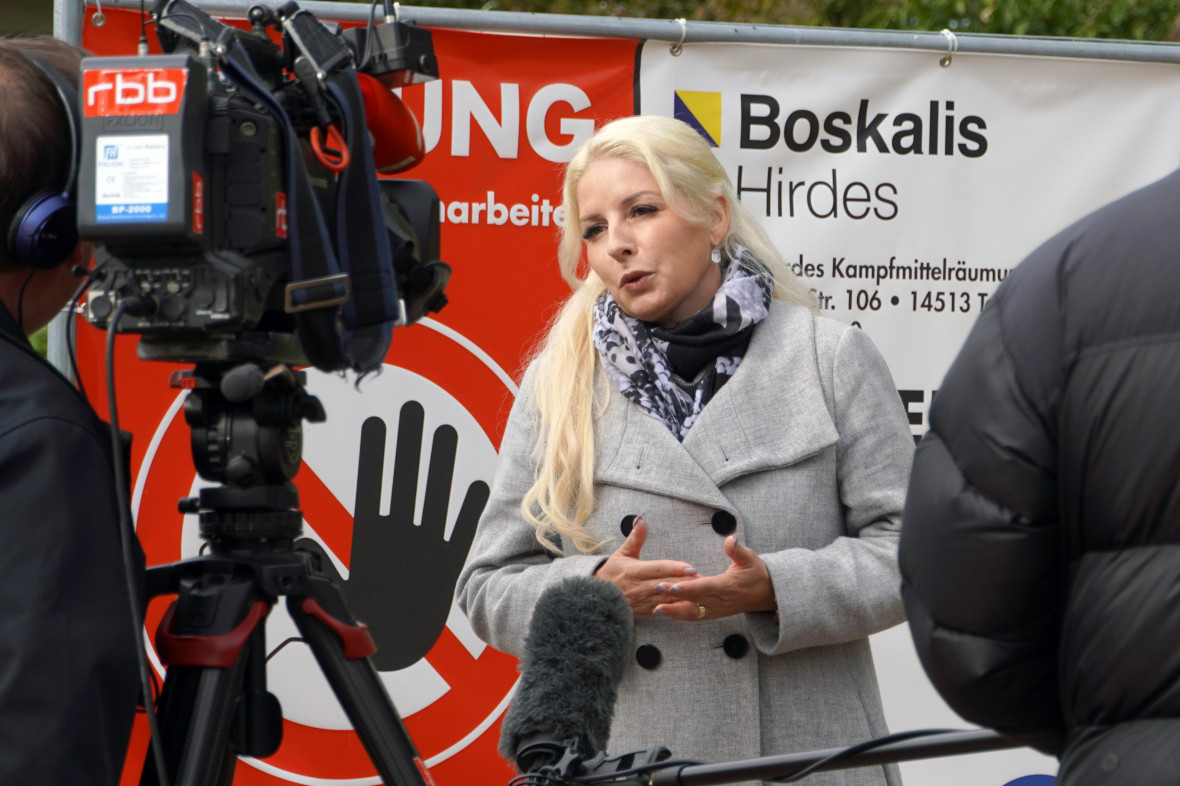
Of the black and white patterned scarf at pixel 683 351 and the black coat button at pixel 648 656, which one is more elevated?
the black and white patterned scarf at pixel 683 351

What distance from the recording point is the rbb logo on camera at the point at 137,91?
1.42 meters

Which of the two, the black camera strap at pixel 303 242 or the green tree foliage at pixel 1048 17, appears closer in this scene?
the black camera strap at pixel 303 242

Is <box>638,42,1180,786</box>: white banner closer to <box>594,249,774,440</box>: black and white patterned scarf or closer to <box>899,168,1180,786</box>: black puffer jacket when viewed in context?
<box>594,249,774,440</box>: black and white patterned scarf

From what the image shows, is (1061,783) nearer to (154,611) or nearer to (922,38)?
(154,611)

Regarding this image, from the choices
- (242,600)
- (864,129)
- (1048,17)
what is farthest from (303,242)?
(1048,17)

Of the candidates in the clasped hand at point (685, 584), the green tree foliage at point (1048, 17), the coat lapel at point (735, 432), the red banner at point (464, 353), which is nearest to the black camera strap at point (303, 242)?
the clasped hand at point (685, 584)

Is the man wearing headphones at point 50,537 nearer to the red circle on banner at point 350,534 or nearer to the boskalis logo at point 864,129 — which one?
the red circle on banner at point 350,534

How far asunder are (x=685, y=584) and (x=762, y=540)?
24 centimetres

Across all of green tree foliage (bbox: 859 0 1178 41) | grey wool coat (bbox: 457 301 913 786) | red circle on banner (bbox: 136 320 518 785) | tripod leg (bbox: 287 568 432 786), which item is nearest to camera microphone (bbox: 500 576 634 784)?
tripod leg (bbox: 287 568 432 786)

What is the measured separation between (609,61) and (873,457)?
1.48 m

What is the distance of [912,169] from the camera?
3398mm

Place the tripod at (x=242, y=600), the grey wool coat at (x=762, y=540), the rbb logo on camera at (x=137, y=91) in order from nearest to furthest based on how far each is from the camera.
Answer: the rbb logo on camera at (x=137, y=91) → the tripod at (x=242, y=600) → the grey wool coat at (x=762, y=540)

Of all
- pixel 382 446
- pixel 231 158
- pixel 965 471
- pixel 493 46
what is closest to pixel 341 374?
pixel 231 158

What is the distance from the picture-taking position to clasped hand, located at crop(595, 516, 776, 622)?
208 cm
